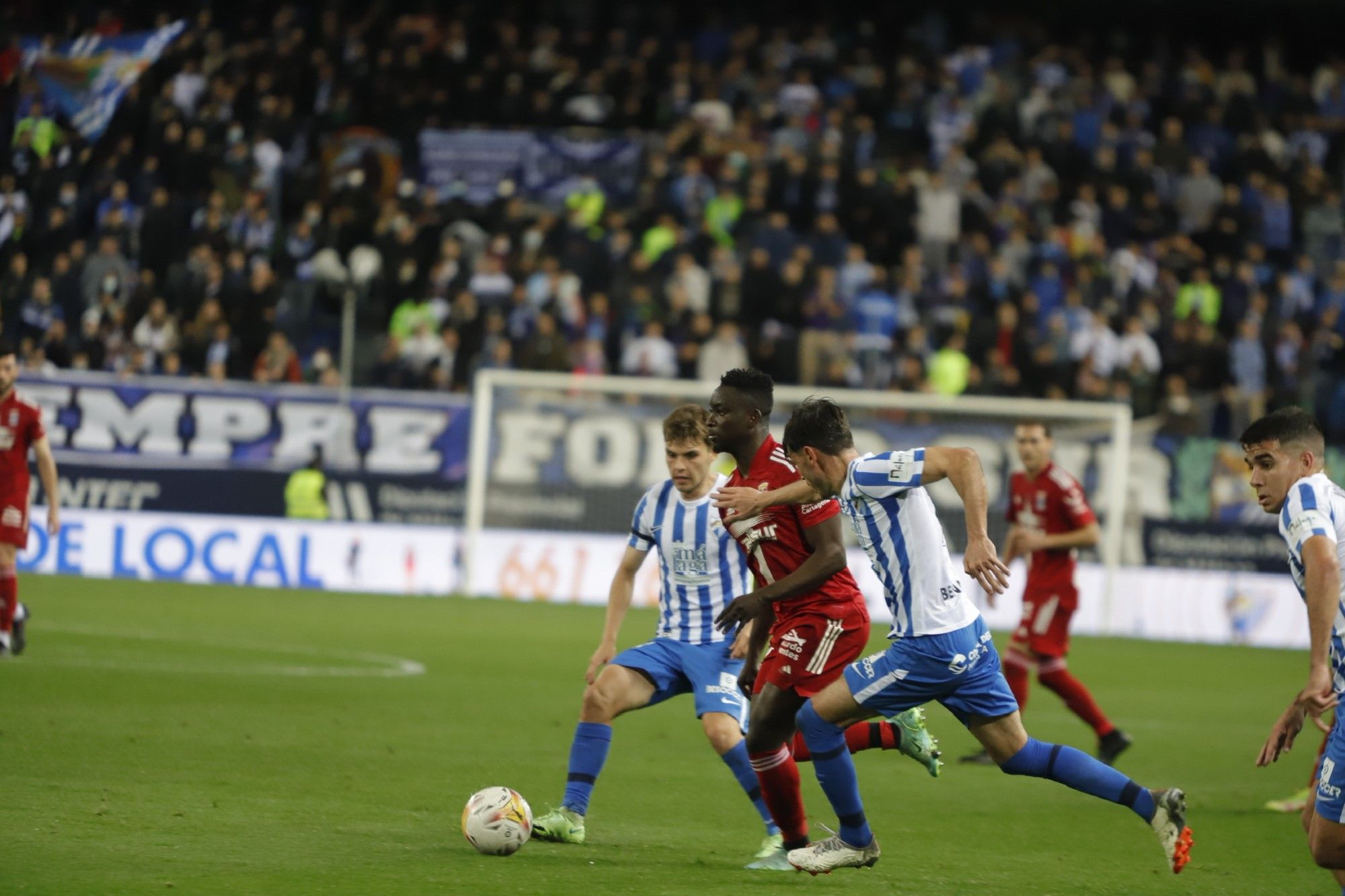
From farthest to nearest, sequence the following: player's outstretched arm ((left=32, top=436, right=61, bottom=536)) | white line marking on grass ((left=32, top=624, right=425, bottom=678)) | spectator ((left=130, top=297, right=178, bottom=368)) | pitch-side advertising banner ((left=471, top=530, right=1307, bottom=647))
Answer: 1. spectator ((left=130, top=297, right=178, bottom=368))
2. pitch-side advertising banner ((left=471, top=530, right=1307, bottom=647))
3. white line marking on grass ((left=32, top=624, right=425, bottom=678))
4. player's outstretched arm ((left=32, top=436, right=61, bottom=536))

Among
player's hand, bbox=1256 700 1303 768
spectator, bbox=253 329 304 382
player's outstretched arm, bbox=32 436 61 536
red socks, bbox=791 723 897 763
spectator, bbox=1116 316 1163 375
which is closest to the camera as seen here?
player's hand, bbox=1256 700 1303 768

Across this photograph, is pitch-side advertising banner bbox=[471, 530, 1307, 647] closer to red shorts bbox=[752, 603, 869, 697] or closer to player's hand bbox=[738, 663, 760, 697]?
player's hand bbox=[738, 663, 760, 697]

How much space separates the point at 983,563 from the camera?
20.3ft

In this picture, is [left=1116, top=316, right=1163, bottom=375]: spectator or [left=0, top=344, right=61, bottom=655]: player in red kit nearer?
[left=0, top=344, right=61, bottom=655]: player in red kit

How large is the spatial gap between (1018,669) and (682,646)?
4.12 metres

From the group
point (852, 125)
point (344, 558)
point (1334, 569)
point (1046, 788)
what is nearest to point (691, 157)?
point (852, 125)

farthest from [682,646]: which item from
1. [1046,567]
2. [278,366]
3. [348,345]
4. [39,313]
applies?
[348,345]

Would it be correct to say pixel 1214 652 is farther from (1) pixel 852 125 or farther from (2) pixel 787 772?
(2) pixel 787 772

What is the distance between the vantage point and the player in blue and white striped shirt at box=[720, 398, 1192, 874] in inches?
259

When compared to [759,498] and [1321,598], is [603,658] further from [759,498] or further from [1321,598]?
[1321,598]

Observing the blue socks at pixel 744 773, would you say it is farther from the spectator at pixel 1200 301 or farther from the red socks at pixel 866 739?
the spectator at pixel 1200 301

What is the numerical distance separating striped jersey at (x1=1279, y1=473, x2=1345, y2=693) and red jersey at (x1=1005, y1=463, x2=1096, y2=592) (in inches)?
202

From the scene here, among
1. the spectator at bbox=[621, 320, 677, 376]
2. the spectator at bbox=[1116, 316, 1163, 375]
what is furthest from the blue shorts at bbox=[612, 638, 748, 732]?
the spectator at bbox=[1116, 316, 1163, 375]

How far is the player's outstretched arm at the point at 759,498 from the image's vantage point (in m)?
6.76
